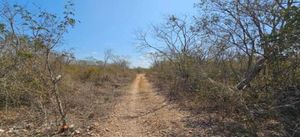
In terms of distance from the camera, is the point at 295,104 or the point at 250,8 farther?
the point at 250,8

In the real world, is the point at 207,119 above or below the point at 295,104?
below

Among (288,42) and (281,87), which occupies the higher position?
(288,42)

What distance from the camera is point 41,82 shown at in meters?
9.32

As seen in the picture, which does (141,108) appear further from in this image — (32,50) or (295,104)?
A: (295,104)

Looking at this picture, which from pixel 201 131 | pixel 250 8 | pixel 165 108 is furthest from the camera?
pixel 165 108

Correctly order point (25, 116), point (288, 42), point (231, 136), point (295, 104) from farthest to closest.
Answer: point (25, 116)
point (231, 136)
point (295, 104)
point (288, 42)

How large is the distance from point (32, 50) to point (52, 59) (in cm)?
107

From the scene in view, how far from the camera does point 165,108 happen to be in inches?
562

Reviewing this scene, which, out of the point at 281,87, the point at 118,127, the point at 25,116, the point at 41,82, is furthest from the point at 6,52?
the point at 281,87

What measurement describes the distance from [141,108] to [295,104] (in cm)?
865

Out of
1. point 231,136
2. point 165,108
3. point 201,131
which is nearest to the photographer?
point 231,136

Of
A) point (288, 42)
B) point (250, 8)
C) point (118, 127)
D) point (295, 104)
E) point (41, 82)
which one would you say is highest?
point (250, 8)

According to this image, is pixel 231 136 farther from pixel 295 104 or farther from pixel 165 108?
pixel 165 108

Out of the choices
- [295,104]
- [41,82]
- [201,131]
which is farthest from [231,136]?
[41,82]
